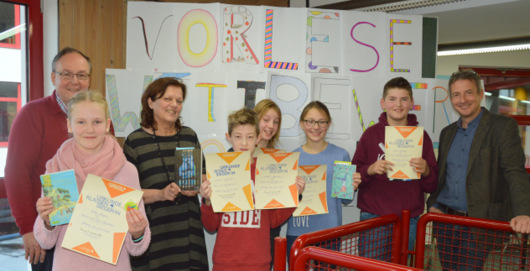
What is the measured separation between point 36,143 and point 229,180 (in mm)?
1149

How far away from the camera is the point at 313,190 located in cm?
256

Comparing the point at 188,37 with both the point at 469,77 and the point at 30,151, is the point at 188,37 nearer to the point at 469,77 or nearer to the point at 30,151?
the point at 30,151

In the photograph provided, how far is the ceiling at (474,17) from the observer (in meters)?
4.24

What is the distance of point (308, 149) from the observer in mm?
3057

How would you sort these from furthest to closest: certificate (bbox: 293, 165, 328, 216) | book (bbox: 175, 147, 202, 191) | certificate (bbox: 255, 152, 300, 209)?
certificate (bbox: 293, 165, 328, 216) → certificate (bbox: 255, 152, 300, 209) → book (bbox: 175, 147, 202, 191)

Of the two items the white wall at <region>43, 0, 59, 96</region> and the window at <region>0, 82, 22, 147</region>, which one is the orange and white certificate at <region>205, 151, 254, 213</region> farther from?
the window at <region>0, 82, 22, 147</region>

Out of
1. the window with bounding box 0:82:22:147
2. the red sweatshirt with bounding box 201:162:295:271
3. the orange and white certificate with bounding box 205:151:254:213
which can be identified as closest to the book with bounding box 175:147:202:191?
the orange and white certificate with bounding box 205:151:254:213

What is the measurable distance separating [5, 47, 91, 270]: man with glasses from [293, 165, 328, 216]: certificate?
4.78ft

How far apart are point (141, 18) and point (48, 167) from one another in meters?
2.11

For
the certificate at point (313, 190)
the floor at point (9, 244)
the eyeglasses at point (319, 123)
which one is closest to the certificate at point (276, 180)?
the certificate at point (313, 190)

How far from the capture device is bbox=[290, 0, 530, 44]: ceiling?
4.24 metres

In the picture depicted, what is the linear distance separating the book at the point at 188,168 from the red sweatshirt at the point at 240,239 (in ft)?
0.76

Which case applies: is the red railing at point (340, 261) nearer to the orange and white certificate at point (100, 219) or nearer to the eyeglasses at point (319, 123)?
the orange and white certificate at point (100, 219)

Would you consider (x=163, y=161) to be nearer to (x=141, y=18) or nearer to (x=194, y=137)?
(x=194, y=137)
